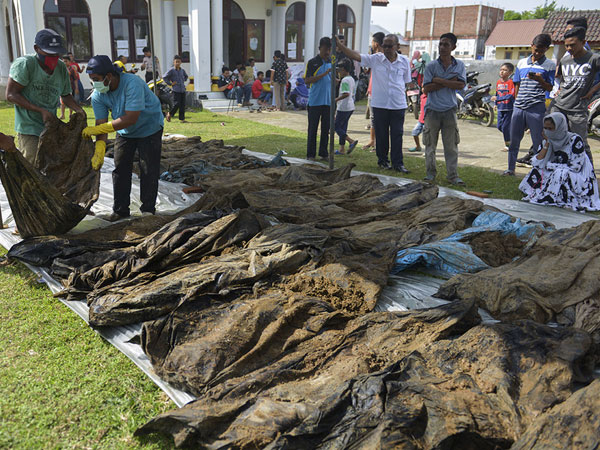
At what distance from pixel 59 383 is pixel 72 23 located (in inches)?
633

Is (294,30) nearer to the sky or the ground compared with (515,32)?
nearer to the ground

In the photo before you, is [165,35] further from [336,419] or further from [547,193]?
[336,419]

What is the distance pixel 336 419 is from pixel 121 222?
11.3 ft

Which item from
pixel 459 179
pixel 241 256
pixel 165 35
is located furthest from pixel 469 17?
pixel 241 256

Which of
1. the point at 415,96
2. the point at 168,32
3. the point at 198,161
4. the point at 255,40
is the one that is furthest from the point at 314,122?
the point at 255,40

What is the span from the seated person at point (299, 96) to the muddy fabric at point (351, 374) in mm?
14166

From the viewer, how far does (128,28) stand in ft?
54.9

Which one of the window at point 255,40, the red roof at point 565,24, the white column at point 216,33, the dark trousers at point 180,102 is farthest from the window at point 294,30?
the red roof at point 565,24

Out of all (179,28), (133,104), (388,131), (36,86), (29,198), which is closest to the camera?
(29,198)

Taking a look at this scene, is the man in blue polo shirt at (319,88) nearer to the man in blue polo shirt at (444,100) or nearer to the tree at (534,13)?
the man in blue polo shirt at (444,100)

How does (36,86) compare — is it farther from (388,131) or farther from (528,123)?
(528,123)

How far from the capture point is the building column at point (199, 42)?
15.6m

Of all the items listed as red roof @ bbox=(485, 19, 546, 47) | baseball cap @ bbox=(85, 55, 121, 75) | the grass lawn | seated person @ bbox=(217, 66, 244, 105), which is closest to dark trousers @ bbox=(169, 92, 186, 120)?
seated person @ bbox=(217, 66, 244, 105)

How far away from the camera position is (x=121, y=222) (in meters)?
4.98
